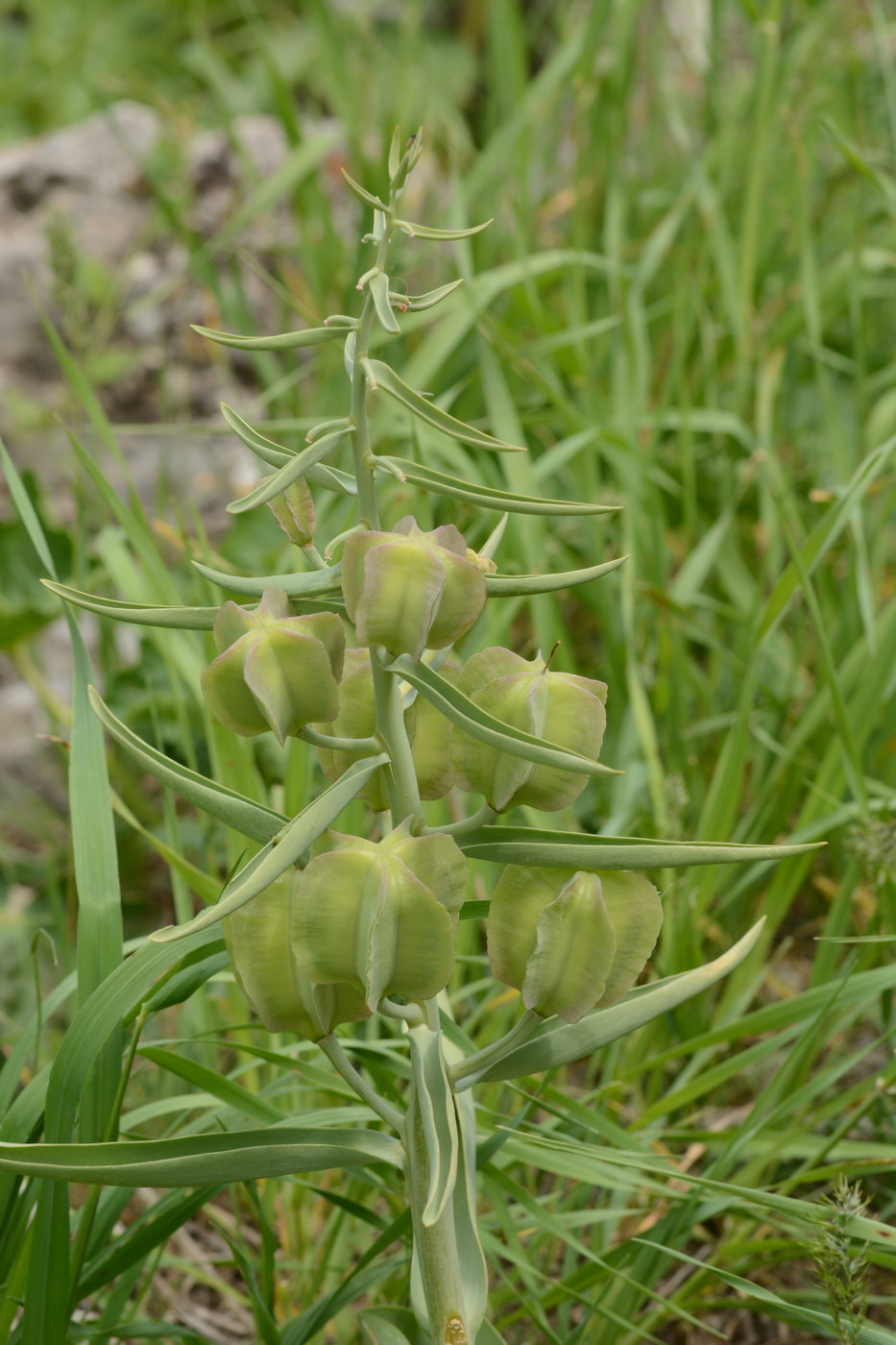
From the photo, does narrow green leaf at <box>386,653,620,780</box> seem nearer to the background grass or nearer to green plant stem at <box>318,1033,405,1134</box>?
green plant stem at <box>318,1033,405,1134</box>

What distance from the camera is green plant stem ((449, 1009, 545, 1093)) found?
497 millimetres

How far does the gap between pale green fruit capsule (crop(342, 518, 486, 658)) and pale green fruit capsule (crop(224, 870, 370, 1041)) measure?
104mm

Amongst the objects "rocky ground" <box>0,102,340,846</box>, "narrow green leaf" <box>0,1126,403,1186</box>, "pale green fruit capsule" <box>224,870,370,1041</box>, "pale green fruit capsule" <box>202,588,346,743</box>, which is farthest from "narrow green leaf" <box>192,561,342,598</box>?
"rocky ground" <box>0,102,340,846</box>

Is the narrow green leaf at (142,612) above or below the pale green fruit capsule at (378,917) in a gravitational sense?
above

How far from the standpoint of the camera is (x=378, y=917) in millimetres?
433

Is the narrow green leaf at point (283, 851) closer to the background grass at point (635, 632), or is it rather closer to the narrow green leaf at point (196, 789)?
the narrow green leaf at point (196, 789)

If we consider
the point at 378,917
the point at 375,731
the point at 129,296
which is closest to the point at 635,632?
the point at 375,731

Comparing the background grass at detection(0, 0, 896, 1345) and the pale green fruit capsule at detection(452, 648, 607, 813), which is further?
the background grass at detection(0, 0, 896, 1345)

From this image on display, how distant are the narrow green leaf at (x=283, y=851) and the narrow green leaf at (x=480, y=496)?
0.11 meters

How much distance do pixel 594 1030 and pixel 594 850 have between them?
0.09 m

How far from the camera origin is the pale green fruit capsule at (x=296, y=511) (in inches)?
20.0

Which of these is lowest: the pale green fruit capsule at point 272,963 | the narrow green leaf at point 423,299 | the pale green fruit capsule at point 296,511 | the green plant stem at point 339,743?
the pale green fruit capsule at point 272,963

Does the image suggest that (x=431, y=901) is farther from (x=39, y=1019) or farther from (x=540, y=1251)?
(x=540, y=1251)

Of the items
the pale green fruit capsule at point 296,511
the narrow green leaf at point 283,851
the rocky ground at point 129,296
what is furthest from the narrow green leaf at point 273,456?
the rocky ground at point 129,296
